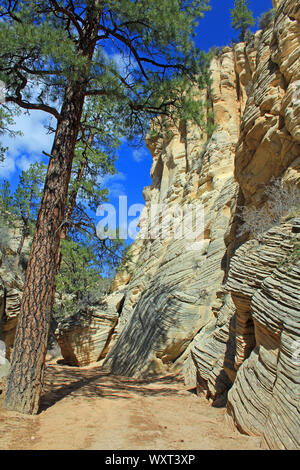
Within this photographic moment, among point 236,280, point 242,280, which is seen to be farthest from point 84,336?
point 242,280

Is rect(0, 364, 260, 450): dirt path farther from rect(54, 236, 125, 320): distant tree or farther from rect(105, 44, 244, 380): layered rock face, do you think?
rect(54, 236, 125, 320): distant tree

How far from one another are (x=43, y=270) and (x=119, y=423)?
260 cm

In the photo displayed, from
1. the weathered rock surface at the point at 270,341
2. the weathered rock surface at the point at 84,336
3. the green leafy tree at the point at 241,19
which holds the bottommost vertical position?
the weathered rock surface at the point at 84,336

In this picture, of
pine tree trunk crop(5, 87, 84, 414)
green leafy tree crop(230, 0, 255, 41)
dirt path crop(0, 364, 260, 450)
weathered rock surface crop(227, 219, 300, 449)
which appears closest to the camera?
weathered rock surface crop(227, 219, 300, 449)

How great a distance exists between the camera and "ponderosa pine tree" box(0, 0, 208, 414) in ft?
17.1

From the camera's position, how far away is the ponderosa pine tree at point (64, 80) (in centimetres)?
520

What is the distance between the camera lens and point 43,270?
5422mm

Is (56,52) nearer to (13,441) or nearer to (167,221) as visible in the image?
(13,441)

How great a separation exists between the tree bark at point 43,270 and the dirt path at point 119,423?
15.4 inches

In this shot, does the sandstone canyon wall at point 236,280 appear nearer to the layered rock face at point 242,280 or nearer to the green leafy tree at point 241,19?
the layered rock face at point 242,280

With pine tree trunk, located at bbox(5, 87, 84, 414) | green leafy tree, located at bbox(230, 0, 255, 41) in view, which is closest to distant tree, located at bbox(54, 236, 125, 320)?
pine tree trunk, located at bbox(5, 87, 84, 414)

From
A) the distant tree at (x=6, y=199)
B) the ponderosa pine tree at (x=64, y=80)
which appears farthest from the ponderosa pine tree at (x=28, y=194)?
the ponderosa pine tree at (x=64, y=80)

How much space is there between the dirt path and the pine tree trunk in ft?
1.22
